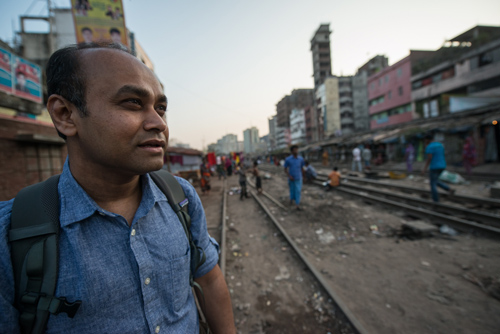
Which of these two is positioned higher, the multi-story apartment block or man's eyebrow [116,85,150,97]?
the multi-story apartment block

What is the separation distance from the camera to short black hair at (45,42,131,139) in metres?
0.94

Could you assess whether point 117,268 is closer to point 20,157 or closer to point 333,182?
point 20,157

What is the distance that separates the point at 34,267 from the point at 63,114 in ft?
2.11

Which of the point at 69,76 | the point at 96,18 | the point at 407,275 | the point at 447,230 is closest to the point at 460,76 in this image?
the point at 447,230

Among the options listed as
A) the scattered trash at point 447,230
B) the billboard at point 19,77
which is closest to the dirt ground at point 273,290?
the scattered trash at point 447,230

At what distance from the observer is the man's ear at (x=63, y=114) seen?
962 mm

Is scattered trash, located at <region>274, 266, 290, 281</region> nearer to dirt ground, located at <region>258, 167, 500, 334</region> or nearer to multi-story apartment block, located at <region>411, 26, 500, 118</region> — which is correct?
dirt ground, located at <region>258, 167, 500, 334</region>

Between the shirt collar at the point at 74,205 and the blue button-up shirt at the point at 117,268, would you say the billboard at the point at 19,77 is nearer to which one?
the shirt collar at the point at 74,205

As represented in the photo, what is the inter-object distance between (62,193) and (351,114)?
58.1 m

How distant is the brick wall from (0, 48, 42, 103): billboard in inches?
27.4

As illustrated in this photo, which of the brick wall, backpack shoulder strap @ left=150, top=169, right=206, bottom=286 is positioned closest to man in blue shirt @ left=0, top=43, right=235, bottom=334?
backpack shoulder strap @ left=150, top=169, right=206, bottom=286

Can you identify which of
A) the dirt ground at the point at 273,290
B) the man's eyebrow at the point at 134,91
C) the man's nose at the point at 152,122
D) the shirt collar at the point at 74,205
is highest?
the man's eyebrow at the point at 134,91

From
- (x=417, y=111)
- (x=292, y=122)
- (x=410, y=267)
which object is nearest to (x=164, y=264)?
(x=410, y=267)

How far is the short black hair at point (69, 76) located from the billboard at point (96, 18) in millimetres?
10411
